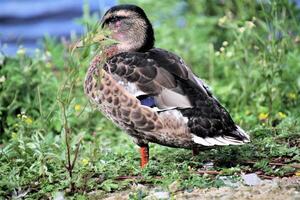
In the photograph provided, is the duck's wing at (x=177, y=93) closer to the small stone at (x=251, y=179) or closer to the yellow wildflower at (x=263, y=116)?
the small stone at (x=251, y=179)

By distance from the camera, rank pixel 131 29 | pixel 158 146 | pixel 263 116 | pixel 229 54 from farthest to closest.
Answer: pixel 229 54
pixel 263 116
pixel 158 146
pixel 131 29

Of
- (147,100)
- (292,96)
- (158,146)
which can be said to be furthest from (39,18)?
(147,100)

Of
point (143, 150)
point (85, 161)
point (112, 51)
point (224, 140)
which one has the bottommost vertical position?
point (85, 161)

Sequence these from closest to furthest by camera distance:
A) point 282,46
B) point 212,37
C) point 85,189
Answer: point 85,189 < point 282,46 < point 212,37

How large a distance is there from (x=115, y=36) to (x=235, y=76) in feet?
8.53

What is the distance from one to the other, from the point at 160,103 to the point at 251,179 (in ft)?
2.89

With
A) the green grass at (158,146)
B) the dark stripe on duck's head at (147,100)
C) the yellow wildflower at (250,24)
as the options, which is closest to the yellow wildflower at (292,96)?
the green grass at (158,146)

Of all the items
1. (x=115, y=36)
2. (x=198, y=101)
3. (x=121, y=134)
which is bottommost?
(x=121, y=134)

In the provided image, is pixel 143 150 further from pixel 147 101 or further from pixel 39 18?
pixel 39 18

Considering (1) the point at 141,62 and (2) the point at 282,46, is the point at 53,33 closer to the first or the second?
(2) the point at 282,46

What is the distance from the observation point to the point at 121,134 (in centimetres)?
798

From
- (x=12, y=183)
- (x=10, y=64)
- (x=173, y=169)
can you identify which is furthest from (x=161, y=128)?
(x=10, y=64)

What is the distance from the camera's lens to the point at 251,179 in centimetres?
543

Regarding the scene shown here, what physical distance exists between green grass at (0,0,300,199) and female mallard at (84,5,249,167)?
0.60ft
